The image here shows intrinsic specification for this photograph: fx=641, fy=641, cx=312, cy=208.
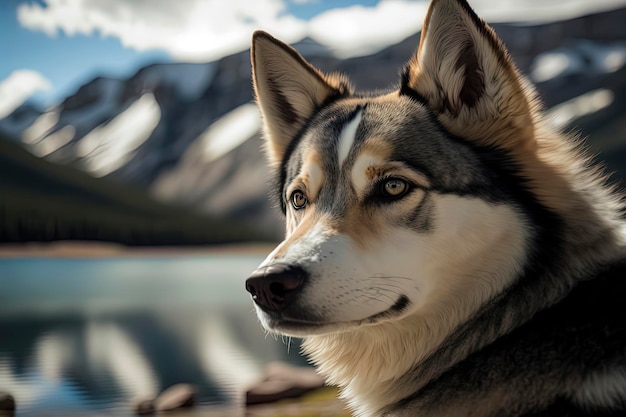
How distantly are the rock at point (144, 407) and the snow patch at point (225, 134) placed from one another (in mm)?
173571

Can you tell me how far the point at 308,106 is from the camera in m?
3.63

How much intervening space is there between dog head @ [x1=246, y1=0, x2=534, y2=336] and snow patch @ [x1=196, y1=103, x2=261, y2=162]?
602 ft

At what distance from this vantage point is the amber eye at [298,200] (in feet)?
10.1

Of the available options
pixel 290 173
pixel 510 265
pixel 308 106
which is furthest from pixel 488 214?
pixel 308 106

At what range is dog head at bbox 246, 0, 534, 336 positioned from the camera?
2566 mm

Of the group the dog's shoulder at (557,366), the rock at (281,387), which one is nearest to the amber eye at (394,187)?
the dog's shoulder at (557,366)

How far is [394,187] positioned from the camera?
2.75 metres

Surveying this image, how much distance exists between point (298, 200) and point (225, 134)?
193 metres

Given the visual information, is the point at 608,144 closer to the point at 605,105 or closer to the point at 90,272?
the point at 605,105

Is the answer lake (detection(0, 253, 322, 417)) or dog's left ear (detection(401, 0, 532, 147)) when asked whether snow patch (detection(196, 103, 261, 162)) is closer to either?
lake (detection(0, 253, 322, 417))

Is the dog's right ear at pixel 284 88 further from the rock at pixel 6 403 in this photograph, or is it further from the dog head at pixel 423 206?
the rock at pixel 6 403

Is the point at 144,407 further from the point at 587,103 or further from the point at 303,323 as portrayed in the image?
the point at 587,103

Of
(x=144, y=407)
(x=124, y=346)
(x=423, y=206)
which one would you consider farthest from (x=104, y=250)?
(x=423, y=206)

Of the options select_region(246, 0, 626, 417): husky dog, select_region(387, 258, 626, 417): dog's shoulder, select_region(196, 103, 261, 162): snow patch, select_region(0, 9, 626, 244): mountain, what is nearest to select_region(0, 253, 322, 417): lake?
select_region(246, 0, 626, 417): husky dog
